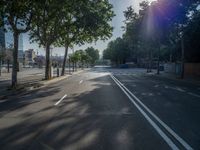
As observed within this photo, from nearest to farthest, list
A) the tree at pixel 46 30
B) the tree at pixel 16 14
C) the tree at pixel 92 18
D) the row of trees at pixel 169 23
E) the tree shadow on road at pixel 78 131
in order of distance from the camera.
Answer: the tree shadow on road at pixel 78 131, the tree at pixel 16 14, the tree at pixel 46 30, the tree at pixel 92 18, the row of trees at pixel 169 23

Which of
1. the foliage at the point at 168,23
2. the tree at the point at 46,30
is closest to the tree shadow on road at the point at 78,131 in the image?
the tree at the point at 46,30

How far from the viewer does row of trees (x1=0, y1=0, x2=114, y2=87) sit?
20.9 meters

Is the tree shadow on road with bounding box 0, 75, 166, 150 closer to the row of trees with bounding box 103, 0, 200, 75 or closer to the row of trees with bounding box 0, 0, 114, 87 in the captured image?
the row of trees with bounding box 0, 0, 114, 87

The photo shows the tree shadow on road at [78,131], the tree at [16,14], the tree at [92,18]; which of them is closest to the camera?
the tree shadow on road at [78,131]

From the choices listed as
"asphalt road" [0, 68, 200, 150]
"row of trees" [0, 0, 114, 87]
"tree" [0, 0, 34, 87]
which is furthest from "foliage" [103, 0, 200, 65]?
"asphalt road" [0, 68, 200, 150]

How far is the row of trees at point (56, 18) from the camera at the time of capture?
2087 cm

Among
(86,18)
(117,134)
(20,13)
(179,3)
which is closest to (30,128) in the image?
(117,134)

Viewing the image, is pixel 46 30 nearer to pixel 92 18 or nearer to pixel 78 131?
pixel 92 18

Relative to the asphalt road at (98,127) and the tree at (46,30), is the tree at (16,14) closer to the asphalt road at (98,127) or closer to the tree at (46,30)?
the tree at (46,30)

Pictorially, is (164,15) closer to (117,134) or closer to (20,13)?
(20,13)

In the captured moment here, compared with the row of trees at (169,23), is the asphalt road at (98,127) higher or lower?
lower

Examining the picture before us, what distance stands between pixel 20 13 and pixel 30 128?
13.2 meters

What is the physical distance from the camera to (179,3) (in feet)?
113

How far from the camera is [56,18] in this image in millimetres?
31156
